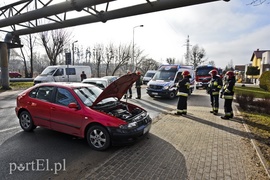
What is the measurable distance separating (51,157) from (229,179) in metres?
3.48

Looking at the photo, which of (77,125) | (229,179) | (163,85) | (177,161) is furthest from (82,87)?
(163,85)

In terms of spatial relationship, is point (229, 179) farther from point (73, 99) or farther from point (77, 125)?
point (73, 99)

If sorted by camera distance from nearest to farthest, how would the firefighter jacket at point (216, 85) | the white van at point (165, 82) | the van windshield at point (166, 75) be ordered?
the firefighter jacket at point (216, 85), the white van at point (165, 82), the van windshield at point (166, 75)

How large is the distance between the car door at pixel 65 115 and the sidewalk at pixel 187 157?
1259mm

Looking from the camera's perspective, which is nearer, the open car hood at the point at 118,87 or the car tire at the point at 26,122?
the open car hood at the point at 118,87

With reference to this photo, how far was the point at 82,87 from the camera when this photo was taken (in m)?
5.51

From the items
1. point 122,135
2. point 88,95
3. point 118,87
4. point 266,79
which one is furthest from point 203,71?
point 122,135

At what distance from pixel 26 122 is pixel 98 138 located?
8.48 feet

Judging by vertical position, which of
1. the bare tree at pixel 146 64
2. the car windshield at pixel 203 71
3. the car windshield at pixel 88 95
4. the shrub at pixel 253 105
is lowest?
the shrub at pixel 253 105

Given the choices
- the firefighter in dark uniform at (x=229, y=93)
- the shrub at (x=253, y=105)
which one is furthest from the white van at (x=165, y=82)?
the firefighter in dark uniform at (x=229, y=93)

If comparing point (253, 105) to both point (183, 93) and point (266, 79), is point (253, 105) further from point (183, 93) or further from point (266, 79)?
point (266, 79)

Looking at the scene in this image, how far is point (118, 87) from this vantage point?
5.26 meters

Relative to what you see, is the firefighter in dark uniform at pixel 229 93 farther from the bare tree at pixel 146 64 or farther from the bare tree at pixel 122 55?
the bare tree at pixel 146 64

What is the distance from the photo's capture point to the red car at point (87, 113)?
14.5 ft
